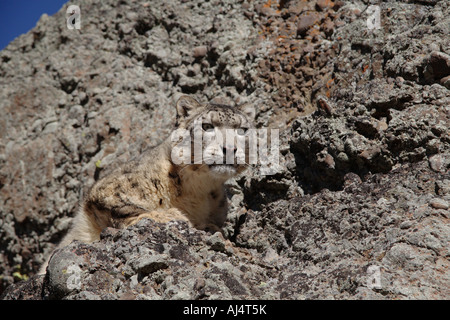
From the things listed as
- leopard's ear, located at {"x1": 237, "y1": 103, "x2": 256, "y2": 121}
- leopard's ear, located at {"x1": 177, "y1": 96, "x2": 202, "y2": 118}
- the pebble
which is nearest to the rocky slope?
the pebble

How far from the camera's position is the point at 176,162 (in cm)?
649

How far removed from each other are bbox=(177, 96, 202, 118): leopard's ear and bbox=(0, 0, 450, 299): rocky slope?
114 cm

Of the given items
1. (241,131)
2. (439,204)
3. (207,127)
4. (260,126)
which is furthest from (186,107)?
(439,204)

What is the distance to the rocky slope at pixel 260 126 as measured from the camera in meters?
4.62

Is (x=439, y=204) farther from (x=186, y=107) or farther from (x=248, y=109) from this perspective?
(x=186, y=107)

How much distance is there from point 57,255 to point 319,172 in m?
3.14

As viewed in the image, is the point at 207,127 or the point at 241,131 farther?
the point at 241,131

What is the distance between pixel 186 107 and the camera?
7000 millimetres

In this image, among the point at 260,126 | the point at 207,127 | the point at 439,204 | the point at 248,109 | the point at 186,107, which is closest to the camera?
the point at 439,204

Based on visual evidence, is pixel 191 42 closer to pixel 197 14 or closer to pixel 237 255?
pixel 197 14

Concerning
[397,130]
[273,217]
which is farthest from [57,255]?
[397,130]

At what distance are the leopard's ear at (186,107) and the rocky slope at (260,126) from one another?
3.76ft

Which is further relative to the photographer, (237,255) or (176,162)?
(176,162)

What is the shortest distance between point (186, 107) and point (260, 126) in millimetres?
1227
